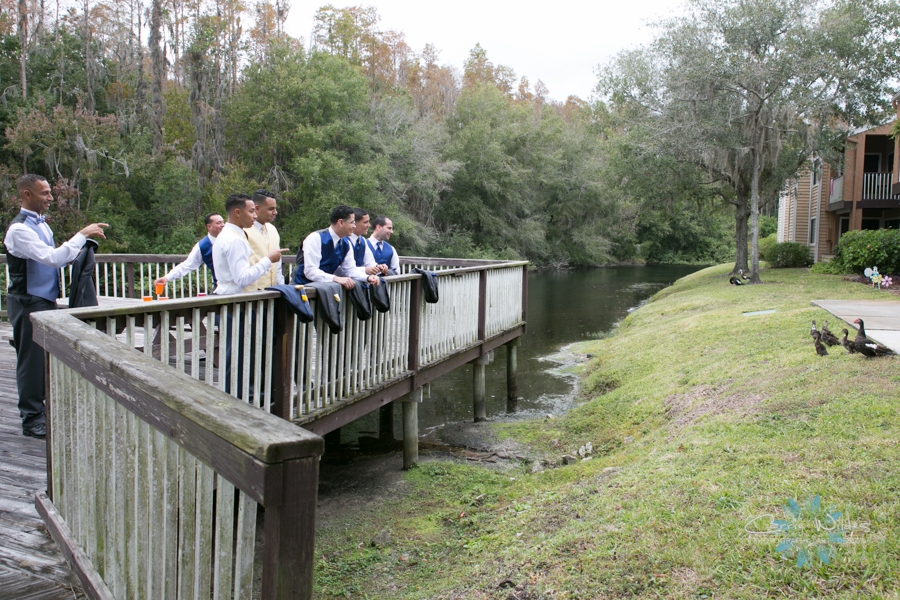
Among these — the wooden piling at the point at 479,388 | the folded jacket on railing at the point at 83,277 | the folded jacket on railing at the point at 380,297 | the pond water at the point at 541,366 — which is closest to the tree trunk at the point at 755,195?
the pond water at the point at 541,366

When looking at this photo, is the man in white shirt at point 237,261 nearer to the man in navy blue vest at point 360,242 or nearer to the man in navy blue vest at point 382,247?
the man in navy blue vest at point 360,242

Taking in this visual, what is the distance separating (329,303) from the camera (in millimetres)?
5910

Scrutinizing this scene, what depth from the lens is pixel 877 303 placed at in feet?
46.0

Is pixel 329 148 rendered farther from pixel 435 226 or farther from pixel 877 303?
pixel 877 303

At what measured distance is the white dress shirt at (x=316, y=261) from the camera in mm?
6602

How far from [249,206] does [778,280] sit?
22.8 metres

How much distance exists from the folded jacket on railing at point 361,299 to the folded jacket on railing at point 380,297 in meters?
0.14

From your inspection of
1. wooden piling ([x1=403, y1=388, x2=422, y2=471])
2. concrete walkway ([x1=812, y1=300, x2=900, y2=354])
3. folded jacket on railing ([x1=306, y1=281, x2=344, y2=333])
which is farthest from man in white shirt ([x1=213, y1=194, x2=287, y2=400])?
concrete walkway ([x1=812, y1=300, x2=900, y2=354])

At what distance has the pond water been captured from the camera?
38.1ft

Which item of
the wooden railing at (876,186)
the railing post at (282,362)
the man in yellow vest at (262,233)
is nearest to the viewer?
the railing post at (282,362)

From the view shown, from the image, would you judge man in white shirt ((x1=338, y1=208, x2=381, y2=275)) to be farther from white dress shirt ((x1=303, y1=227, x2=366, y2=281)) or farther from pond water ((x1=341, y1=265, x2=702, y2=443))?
pond water ((x1=341, y1=265, x2=702, y2=443))

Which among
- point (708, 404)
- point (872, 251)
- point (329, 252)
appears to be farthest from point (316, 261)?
point (872, 251)

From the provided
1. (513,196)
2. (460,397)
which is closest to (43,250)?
(460,397)

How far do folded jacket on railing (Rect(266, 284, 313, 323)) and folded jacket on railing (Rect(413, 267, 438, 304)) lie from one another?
2.88 m
